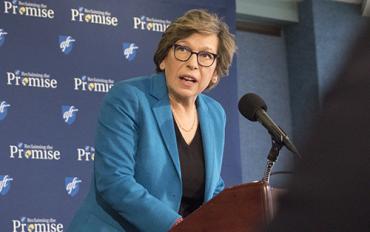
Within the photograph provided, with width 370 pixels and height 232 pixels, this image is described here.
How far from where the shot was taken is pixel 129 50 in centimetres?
572

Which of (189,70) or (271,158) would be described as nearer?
(271,158)

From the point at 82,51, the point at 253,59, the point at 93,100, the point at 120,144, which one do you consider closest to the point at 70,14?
the point at 82,51

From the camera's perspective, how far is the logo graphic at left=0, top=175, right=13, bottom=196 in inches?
199

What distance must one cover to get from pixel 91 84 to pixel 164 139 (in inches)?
117

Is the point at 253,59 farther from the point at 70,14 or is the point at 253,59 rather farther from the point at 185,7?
the point at 70,14

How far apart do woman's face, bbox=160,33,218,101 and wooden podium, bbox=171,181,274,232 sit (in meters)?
0.62

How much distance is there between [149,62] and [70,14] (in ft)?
2.21

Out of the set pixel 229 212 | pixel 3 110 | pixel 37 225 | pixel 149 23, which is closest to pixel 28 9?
pixel 3 110

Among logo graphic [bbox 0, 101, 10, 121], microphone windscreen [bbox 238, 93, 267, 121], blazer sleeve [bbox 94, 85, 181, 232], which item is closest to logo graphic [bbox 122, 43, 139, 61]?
logo graphic [bbox 0, 101, 10, 121]

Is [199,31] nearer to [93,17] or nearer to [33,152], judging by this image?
[33,152]

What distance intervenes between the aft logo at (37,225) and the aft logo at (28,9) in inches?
56.1

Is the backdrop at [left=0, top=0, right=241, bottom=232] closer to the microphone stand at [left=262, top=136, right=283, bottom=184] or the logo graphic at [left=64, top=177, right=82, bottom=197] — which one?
the logo graphic at [left=64, top=177, right=82, bottom=197]

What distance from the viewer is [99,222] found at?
102 inches

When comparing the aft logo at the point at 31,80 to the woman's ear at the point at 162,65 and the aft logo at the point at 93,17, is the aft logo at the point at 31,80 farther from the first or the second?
the woman's ear at the point at 162,65
